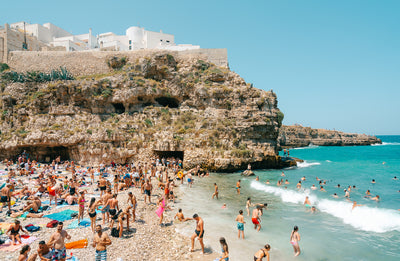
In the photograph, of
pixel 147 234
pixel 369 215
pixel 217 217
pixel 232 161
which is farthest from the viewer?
pixel 232 161

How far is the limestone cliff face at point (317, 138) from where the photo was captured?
266ft

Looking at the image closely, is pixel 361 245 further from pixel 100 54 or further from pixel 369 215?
pixel 100 54

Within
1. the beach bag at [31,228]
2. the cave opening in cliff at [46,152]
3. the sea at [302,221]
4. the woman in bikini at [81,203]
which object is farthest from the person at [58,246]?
the cave opening in cliff at [46,152]

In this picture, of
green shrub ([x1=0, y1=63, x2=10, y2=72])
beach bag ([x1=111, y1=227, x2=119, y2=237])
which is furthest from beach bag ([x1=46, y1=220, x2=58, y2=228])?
green shrub ([x1=0, y1=63, x2=10, y2=72])

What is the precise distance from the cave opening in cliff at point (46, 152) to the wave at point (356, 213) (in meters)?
22.9

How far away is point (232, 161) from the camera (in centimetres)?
2347

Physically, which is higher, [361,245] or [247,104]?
[247,104]

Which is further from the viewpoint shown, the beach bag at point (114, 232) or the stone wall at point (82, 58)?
the stone wall at point (82, 58)

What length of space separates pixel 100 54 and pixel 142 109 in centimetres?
1281

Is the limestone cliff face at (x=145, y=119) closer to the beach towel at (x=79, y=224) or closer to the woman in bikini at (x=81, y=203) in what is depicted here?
the woman in bikini at (x=81, y=203)

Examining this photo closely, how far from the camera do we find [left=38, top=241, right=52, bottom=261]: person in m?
5.98

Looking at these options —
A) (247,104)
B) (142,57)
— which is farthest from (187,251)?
(142,57)

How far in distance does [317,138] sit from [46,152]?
86484 mm

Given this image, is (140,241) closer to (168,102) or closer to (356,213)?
(356,213)
